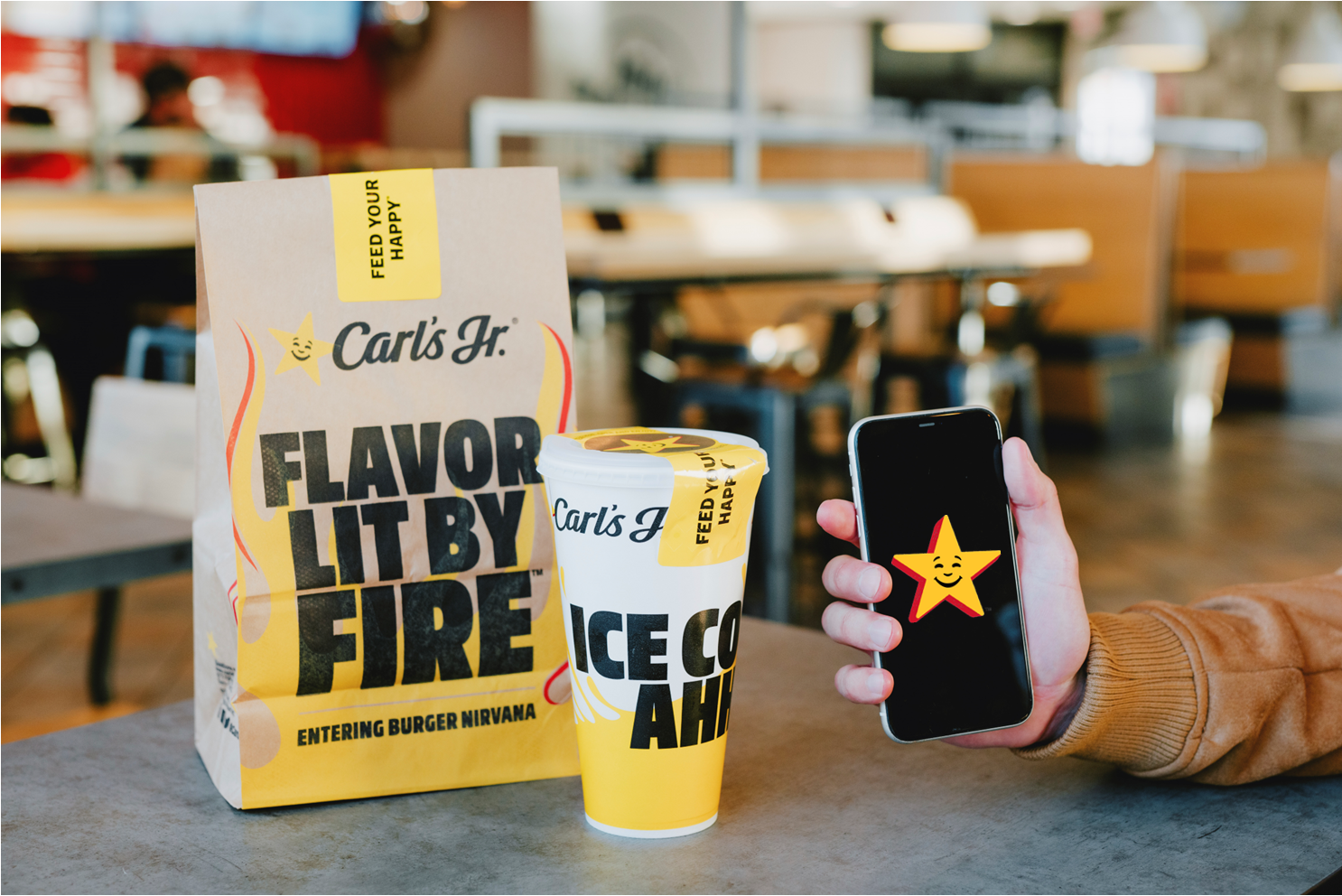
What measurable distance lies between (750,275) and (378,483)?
2923 mm

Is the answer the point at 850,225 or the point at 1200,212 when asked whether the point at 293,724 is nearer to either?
the point at 850,225

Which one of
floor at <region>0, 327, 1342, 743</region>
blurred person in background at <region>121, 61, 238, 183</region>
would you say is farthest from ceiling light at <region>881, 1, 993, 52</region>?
blurred person in background at <region>121, 61, 238, 183</region>

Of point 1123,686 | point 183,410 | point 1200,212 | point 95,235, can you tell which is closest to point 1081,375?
point 1200,212

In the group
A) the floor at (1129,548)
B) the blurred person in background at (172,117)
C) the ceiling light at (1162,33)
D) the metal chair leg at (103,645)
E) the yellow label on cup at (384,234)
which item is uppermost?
the ceiling light at (1162,33)

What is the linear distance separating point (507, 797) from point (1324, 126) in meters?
13.1

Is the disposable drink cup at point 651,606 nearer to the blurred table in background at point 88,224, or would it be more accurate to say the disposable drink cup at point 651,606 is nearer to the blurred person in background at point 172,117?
the blurred table in background at point 88,224

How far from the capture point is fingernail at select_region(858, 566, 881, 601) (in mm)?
490

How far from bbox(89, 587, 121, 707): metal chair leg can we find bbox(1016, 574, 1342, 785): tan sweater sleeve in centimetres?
170

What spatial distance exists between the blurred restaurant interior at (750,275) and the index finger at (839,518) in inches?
26.0

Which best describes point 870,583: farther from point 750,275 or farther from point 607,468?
point 750,275

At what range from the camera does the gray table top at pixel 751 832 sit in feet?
1.43

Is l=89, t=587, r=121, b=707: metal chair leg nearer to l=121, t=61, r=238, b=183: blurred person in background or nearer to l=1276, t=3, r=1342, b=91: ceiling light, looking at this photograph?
l=121, t=61, r=238, b=183: blurred person in background

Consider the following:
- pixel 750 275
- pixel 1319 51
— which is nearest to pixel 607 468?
pixel 750 275

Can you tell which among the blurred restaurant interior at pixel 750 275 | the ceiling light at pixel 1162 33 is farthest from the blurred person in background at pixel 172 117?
the ceiling light at pixel 1162 33
